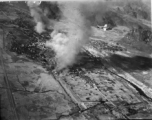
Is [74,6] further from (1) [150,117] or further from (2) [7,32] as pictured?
(1) [150,117]

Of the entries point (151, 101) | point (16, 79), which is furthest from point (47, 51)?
point (151, 101)

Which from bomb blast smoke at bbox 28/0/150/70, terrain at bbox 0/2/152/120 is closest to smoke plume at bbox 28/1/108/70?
bomb blast smoke at bbox 28/0/150/70

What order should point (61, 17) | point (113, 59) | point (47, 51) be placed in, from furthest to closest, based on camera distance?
point (61, 17), point (113, 59), point (47, 51)

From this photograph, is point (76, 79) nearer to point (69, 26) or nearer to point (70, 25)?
point (69, 26)

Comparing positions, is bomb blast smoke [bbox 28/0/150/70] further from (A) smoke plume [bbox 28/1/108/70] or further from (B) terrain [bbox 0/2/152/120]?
(B) terrain [bbox 0/2/152/120]

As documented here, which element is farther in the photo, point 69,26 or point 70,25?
point 70,25

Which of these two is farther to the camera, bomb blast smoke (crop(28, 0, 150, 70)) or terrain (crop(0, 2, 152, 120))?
bomb blast smoke (crop(28, 0, 150, 70))

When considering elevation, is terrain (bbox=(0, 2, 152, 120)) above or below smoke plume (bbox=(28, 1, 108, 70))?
below

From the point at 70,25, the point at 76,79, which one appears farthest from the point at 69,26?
the point at 76,79
